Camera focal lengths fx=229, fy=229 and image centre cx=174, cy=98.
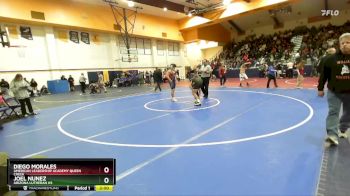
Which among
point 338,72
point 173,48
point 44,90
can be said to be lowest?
point 44,90

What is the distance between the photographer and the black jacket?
385 centimetres

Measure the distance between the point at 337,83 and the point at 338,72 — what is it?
0.62ft

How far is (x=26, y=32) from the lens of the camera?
19422 millimetres

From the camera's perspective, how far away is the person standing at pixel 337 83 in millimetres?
3838

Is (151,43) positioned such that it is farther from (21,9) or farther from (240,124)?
(240,124)

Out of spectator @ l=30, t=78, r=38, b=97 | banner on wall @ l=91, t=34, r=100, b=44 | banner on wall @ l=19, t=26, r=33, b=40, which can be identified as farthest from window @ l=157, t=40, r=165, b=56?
spectator @ l=30, t=78, r=38, b=97

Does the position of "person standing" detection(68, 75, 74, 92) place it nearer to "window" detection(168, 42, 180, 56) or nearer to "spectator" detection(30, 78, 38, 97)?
"spectator" detection(30, 78, 38, 97)

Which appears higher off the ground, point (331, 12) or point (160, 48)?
point (331, 12)

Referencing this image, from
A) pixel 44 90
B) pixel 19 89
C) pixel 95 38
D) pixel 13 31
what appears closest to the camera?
pixel 19 89

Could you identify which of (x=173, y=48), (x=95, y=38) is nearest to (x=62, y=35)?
(x=95, y=38)

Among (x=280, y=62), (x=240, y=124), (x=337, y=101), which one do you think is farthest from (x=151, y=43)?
(x=337, y=101)

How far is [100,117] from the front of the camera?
8391 mm

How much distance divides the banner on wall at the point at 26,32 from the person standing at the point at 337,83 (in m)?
22.1

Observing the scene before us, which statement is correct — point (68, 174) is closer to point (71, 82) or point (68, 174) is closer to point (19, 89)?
point (19, 89)
